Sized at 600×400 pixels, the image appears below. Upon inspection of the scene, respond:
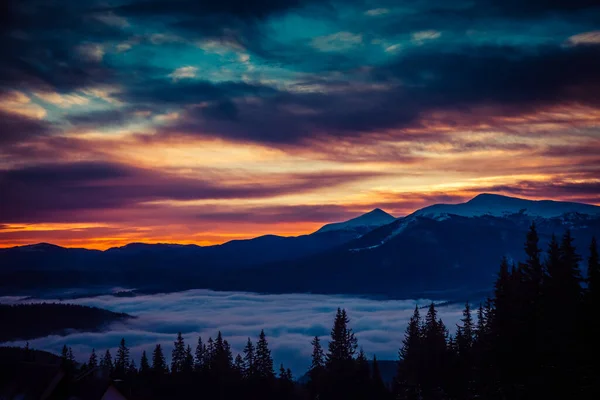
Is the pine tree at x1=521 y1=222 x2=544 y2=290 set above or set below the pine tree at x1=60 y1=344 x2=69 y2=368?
above

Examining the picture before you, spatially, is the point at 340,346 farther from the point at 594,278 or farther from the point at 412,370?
the point at 594,278

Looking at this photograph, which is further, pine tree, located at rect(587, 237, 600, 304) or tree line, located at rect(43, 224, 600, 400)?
tree line, located at rect(43, 224, 600, 400)

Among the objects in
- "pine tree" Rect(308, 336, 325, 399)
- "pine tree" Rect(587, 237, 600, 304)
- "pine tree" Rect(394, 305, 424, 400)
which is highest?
"pine tree" Rect(587, 237, 600, 304)

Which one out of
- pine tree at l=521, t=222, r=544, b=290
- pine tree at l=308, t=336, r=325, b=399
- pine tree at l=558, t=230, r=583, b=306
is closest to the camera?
pine tree at l=558, t=230, r=583, b=306

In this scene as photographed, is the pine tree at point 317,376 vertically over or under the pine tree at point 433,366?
under

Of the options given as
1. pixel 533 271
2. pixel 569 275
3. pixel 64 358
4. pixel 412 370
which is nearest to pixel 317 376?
pixel 412 370

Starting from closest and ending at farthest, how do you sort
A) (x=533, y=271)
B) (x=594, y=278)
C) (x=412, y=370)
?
(x=594, y=278), (x=533, y=271), (x=412, y=370)

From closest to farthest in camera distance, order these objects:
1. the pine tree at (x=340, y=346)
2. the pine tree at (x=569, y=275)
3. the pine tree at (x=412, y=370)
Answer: the pine tree at (x=569, y=275) → the pine tree at (x=412, y=370) → the pine tree at (x=340, y=346)

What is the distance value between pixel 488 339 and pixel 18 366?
39.8m

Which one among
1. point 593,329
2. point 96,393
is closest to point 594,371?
point 593,329

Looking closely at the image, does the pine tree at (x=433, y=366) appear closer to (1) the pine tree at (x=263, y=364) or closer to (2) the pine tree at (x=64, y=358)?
(1) the pine tree at (x=263, y=364)

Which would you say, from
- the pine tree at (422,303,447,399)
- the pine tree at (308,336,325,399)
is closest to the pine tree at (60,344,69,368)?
the pine tree at (308,336,325,399)

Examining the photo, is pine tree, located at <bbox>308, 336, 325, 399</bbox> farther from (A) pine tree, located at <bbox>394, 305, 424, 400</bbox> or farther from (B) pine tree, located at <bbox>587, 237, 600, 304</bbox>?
(B) pine tree, located at <bbox>587, 237, 600, 304</bbox>

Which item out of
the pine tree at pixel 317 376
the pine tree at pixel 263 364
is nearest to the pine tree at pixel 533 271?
the pine tree at pixel 317 376
